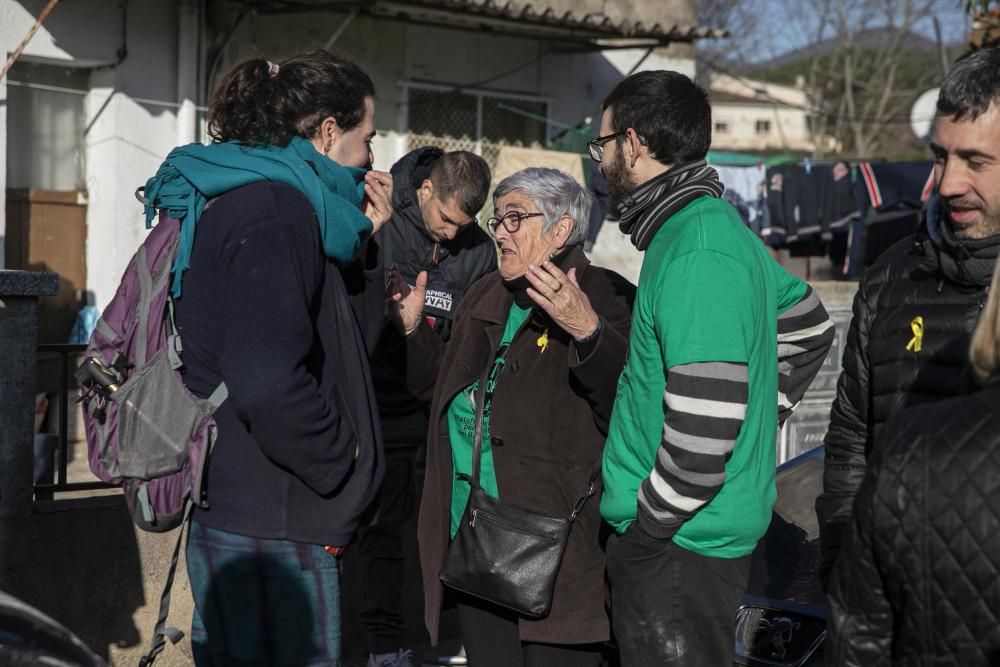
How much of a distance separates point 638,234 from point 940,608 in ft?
4.85

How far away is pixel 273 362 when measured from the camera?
2.54 m

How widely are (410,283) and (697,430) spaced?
2569 millimetres

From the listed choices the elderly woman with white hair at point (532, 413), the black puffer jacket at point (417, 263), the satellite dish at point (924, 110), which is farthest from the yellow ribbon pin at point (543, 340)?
the satellite dish at point (924, 110)

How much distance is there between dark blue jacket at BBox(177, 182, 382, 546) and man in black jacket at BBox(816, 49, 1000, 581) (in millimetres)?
1178

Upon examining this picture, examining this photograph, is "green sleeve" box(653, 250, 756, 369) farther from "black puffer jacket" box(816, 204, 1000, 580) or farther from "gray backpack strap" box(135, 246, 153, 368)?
"gray backpack strap" box(135, 246, 153, 368)

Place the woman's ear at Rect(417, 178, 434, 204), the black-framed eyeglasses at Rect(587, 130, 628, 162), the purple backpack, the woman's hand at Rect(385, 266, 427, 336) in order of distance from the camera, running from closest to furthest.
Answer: the purple backpack < the black-framed eyeglasses at Rect(587, 130, 628, 162) < the woman's hand at Rect(385, 266, 427, 336) < the woman's ear at Rect(417, 178, 434, 204)

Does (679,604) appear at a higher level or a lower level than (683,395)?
lower

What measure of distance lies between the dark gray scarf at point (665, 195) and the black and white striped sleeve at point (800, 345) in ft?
1.56

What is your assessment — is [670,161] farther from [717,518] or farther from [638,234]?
[717,518]

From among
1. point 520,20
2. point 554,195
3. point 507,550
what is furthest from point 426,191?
point 520,20

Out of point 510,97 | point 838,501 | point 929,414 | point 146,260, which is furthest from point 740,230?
point 510,97

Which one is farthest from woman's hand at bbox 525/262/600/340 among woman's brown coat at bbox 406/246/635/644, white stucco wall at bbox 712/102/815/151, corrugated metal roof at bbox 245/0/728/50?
white stucco wall at bbox 712/102/815/151

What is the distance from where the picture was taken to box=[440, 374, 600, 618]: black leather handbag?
330 centimetres

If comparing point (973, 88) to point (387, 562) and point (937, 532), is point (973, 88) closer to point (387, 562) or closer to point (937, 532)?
point (937, 532)
